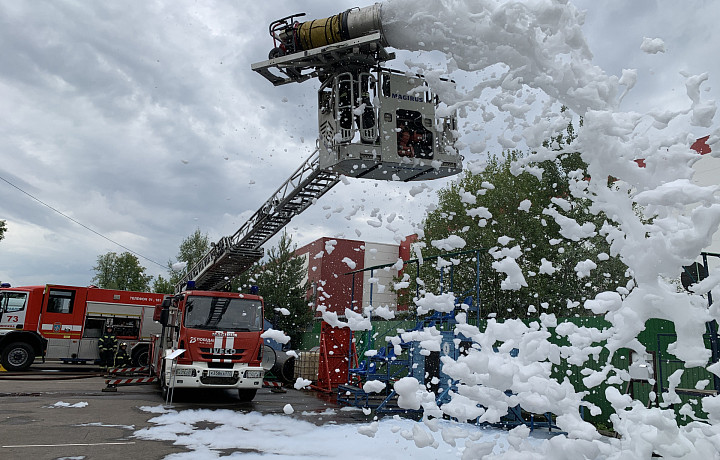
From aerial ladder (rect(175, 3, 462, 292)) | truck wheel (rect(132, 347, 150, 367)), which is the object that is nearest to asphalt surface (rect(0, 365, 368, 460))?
truck wheel (rect(132, 347, 150, 367))

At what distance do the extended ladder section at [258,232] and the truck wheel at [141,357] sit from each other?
9.64ft

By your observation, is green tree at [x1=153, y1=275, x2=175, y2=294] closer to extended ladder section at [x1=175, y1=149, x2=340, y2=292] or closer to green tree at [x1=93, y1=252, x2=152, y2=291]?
green tree at [x1=93, y1=252, x2=152, y2=291]

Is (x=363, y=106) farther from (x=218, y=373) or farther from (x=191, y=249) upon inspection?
(x=191, y=249)

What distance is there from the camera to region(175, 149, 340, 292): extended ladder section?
12.1 meters

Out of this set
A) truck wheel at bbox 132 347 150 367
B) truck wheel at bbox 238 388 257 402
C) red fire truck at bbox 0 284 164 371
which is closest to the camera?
truck wheel at bbox 238 388 257 402

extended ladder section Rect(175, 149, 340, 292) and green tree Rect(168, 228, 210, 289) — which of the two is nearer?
extended ladder section Rect(175, 149, 340, 292)

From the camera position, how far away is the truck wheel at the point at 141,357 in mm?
19672

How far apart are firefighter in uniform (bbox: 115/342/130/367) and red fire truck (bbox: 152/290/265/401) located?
844cm

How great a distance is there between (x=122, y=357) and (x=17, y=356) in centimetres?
330

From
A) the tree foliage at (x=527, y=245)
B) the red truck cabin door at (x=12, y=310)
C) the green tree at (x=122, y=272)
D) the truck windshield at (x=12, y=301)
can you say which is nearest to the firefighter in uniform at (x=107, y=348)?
the red truck cabin door at (x=12, y=310)

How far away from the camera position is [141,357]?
19797mm

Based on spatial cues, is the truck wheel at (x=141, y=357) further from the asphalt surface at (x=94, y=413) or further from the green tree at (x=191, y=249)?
the green tree at (x=191, y=249)

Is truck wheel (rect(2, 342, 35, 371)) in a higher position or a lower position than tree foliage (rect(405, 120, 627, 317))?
lower

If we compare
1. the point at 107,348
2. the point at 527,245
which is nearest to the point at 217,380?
the point at 107,348
